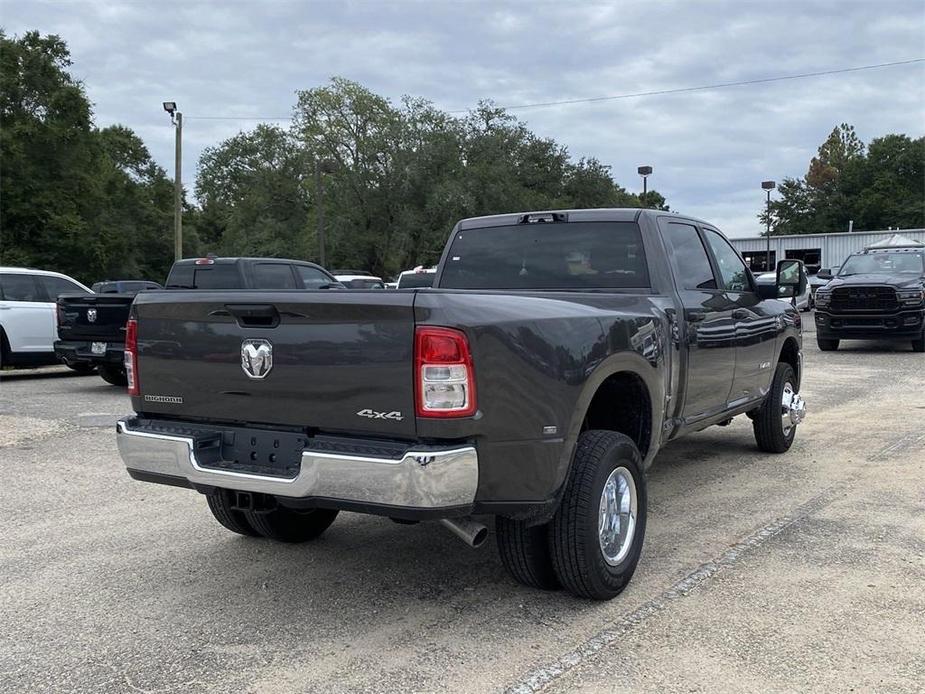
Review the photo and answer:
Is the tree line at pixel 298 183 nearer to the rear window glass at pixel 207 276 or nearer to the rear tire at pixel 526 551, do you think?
the rear window glass at pixel 207 276

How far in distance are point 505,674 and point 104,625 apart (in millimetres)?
1786

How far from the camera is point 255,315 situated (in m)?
3.65

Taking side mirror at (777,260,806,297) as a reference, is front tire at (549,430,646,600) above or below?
below

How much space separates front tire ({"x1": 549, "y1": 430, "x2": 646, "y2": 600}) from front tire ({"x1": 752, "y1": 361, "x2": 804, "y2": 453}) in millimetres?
3158

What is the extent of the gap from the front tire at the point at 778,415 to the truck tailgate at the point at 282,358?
4450 mm

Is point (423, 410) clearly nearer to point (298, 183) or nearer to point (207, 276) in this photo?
point (207, 276)

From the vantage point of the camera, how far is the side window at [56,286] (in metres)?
13.7

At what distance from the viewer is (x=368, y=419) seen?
3.36 m

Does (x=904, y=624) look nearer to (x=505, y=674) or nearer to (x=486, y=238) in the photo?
(x=505, y=674)

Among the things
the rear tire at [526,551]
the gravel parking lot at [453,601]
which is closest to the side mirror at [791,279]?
the gravel parking lot at [453,601]

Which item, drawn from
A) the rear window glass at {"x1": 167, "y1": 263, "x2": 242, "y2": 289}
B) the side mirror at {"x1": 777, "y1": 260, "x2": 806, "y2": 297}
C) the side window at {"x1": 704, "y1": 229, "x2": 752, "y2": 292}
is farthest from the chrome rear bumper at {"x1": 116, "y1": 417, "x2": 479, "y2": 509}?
the rear window glass at {"x1": 167, "y1": 263, "x2": 242, "y2": 289}

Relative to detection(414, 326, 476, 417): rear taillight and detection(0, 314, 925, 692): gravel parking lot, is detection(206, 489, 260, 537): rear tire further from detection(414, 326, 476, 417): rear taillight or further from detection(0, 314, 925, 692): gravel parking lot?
detection(414, 326, 476, 417): rear taillight

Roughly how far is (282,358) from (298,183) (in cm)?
5660

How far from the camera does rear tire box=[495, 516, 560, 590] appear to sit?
3740 millimetres
